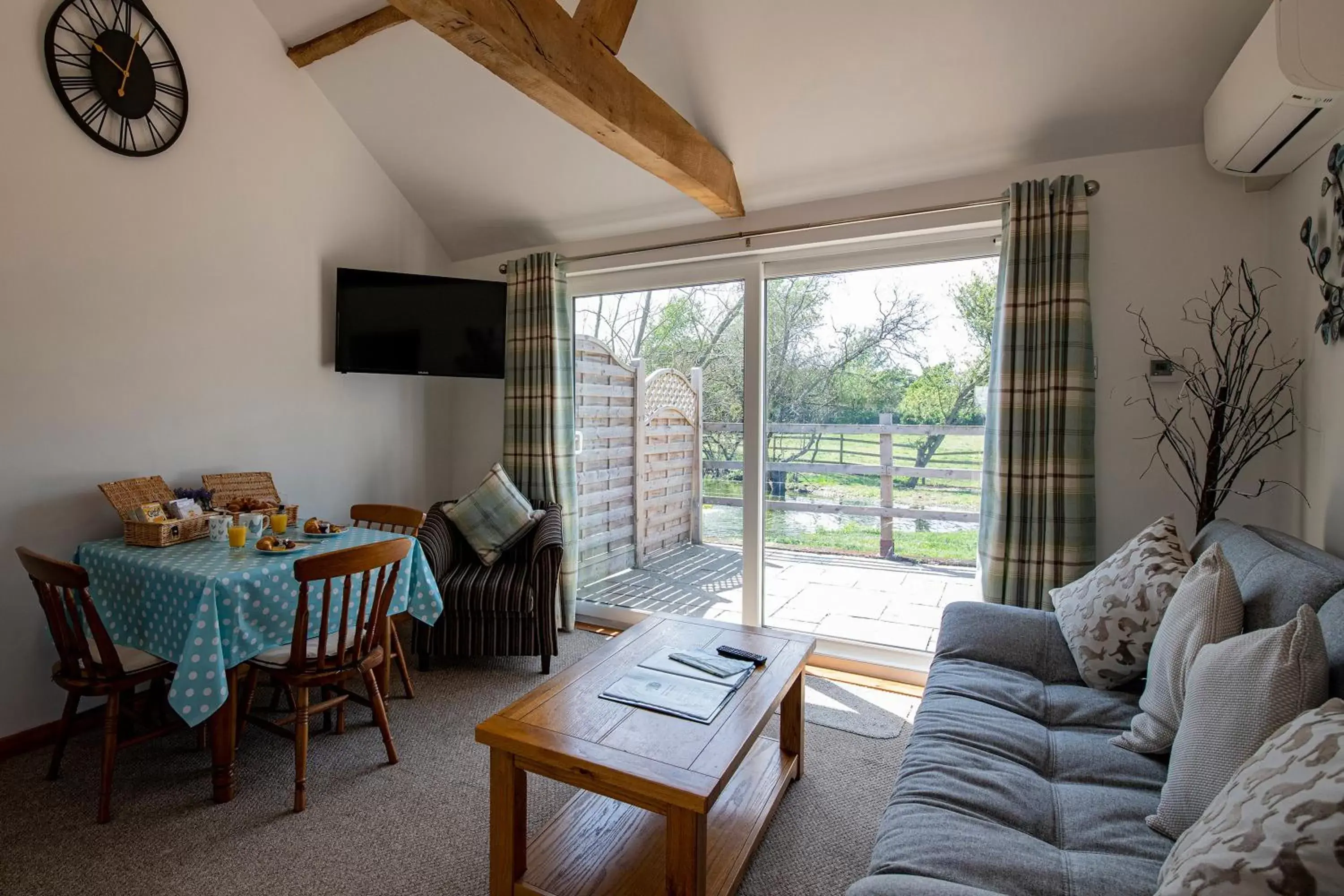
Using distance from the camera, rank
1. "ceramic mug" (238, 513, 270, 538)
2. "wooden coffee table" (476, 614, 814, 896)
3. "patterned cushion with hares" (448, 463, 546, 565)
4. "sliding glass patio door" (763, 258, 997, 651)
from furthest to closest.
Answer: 1. "patterned cushion with hares" (448, 463, 546, 565)
2. "sliding glass patio door" (763, 258, 997, 651)
3. "ceramic mug" (238, 513, 270, 538)
4. "wooden coffee table" (476, 614, 814, 896)

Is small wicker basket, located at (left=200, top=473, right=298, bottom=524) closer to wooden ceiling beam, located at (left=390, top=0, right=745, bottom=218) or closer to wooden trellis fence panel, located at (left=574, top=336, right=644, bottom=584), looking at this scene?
wooden trellis fence panel, located at (left=574, top=336, right=644, bottom=584)

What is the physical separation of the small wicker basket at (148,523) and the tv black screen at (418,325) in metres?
1.04

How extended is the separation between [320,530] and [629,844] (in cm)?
174

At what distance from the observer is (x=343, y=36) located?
10.1ft

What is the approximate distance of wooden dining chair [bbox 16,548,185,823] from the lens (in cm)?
198

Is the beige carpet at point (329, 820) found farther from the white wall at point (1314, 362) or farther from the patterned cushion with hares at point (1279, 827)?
the white wall at point (1314, 362)

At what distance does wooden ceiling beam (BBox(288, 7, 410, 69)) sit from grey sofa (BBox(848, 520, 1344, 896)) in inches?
130

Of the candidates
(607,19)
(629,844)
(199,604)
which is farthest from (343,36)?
(629,844)

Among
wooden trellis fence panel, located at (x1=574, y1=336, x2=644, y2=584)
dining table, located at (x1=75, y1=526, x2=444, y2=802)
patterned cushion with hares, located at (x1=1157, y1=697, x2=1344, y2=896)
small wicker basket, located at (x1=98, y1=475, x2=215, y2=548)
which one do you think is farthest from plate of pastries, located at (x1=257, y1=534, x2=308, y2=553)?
patterned cushion with hares, located at (x1=1157, y1=697, x2=1344, y2=896)

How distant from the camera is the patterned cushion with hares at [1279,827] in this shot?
79cm

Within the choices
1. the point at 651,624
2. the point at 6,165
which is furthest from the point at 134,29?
the point at 651,624

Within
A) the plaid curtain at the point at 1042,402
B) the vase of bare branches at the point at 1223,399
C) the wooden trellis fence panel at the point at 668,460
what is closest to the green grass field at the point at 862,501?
the wooden trellis fence panel at the point at 668,460

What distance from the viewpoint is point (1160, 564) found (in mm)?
1916

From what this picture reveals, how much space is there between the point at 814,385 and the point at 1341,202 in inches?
75.5
